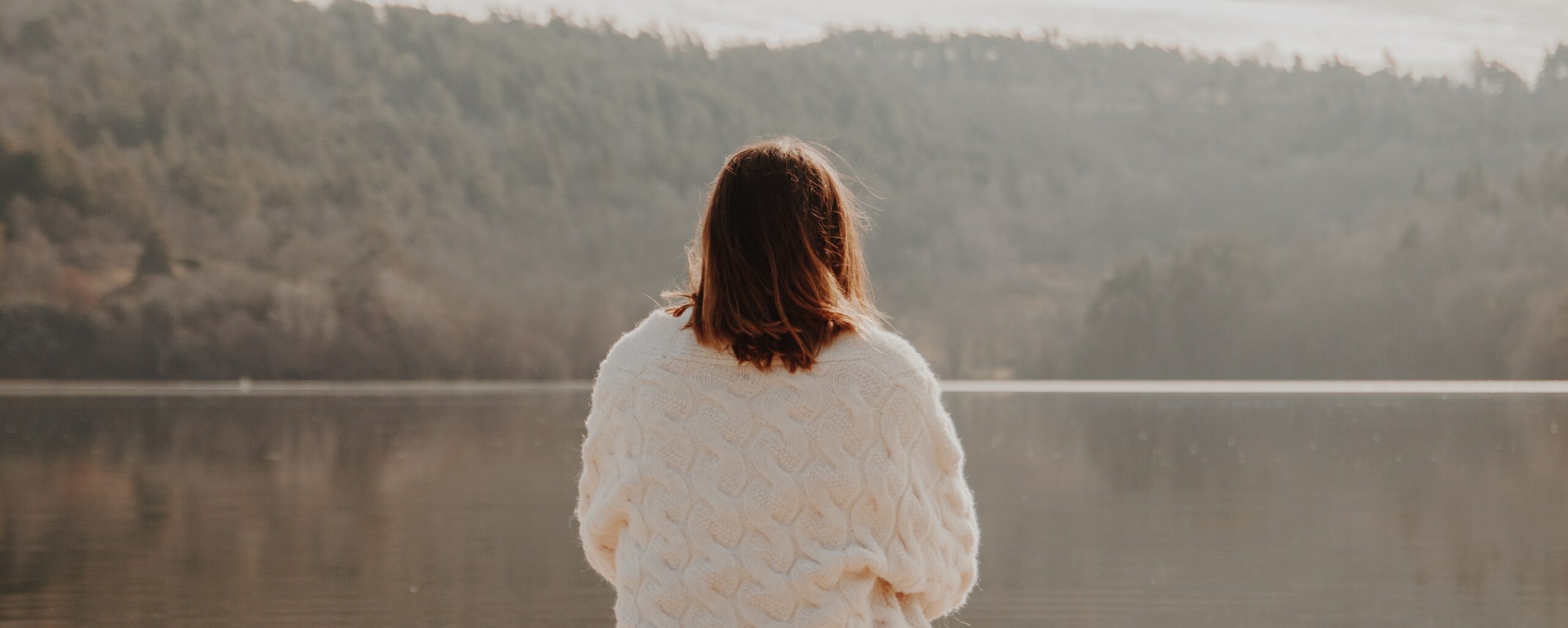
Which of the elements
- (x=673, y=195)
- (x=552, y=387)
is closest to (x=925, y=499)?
(x=552, y=387)

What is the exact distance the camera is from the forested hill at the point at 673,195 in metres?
88.1

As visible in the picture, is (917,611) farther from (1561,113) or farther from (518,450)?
(1561,113)

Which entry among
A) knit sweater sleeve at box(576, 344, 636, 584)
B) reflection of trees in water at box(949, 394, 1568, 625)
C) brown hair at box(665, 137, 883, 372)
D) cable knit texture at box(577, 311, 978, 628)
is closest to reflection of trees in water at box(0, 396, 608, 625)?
reflection of trees in water at box(949, 394, 1568, 625)

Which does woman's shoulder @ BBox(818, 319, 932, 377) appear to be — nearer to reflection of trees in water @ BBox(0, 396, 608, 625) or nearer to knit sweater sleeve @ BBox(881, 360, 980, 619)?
knit sweater sleeve @ BBox(881, 360, 980, 619)

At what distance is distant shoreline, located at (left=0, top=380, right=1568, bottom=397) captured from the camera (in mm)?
67000

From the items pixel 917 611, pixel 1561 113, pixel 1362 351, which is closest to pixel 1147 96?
pixel 1561 113

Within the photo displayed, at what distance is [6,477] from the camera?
20.1 metres

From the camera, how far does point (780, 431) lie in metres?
2.12

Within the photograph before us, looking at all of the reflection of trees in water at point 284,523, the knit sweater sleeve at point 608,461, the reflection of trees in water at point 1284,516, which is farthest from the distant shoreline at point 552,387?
the knit sweater sleeve at point 608,461

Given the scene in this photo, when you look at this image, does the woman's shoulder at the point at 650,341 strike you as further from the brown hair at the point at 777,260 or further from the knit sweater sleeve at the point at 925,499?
the knit sweater sleeve at the point at 925,499

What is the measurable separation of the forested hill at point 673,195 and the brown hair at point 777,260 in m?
82.0

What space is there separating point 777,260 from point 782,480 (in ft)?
0.88

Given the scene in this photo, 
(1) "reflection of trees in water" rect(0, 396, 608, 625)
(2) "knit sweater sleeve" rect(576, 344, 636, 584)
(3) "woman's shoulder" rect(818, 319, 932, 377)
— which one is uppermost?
(3) "woman's shoulder" rect(818, 319, 932, 377)

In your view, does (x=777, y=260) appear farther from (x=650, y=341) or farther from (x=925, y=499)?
(x=925, y=499)
